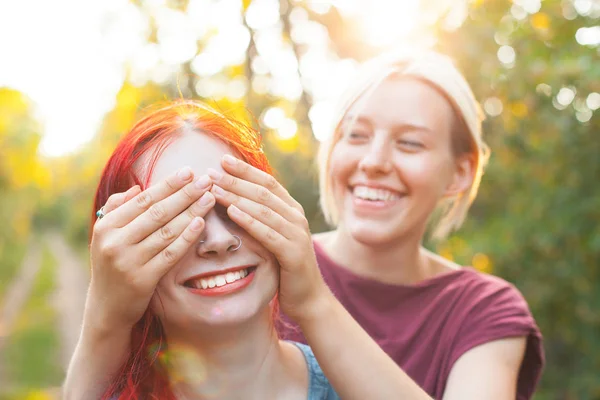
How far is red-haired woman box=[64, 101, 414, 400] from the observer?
4.80ft

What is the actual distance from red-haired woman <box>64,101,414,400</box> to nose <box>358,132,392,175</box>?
35.7 inches

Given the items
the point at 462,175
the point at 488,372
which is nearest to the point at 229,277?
the point at 488,372

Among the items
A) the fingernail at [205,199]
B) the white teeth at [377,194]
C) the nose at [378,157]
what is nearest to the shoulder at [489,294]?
the white teeth at [377,194]


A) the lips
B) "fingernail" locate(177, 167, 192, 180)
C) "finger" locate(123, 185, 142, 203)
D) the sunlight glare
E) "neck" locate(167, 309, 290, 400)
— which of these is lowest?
"neck" locate(167, 309, 290, 400)

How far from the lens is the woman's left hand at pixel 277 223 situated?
1.54m

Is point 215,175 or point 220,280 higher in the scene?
point 215,175

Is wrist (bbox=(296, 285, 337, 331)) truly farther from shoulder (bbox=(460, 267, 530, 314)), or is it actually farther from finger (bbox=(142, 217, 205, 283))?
shoulder (bbox=(460, 267, 530, 314))

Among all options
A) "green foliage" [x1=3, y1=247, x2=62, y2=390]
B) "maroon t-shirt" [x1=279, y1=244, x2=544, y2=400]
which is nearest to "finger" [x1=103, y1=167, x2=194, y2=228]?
"maroon t-shirt" [x1=279, y1=244, x2=544, y2=400]

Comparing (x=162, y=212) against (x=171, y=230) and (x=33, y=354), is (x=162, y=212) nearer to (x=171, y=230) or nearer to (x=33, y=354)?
(x=171, y=230)

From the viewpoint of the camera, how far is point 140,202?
1.45 m

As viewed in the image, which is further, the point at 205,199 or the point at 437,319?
the point at 437,319

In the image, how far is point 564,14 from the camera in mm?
3602

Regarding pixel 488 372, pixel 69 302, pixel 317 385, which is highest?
pixel 317 385

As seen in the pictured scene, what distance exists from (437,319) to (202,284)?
1430mm
